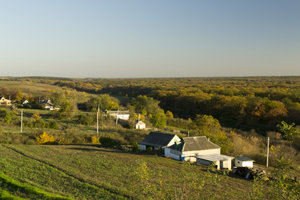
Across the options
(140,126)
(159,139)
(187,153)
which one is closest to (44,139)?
(159,139)

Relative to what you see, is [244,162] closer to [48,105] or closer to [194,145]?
[194,145]

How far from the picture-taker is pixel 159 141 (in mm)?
35438

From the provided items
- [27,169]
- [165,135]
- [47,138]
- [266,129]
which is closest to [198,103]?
[266,129]

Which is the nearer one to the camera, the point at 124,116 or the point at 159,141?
the point at 159,141

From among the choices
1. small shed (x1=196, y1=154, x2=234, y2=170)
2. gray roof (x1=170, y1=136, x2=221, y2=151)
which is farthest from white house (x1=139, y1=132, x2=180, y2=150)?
small shed (x1=196, y1=154, x2=234, y2=170)

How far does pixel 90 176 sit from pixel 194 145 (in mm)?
14905

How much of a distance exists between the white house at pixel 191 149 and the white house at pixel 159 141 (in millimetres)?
1493

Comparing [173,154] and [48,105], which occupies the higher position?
[48,105]

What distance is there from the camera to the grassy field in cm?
1590

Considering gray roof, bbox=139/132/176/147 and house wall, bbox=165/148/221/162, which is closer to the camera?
house wall, bbox=165/148/221/162

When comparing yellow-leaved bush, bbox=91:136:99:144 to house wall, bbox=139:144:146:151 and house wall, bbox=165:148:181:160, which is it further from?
house wall, bbox=165:148:181:160

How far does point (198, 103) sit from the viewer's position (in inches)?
3103

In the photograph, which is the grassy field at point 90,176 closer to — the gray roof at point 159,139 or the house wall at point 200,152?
the house wall at point 200,152

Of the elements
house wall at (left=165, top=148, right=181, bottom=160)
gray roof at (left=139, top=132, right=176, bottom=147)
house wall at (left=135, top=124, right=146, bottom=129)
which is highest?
gray roof at (left=139, top=132, right=176, bottom=147)
